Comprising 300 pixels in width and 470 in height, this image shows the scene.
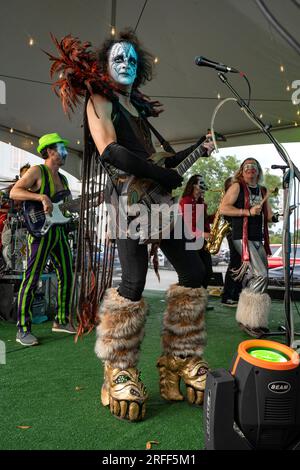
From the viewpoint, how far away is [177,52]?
4941 millimetres

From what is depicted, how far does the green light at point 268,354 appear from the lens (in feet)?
3.60

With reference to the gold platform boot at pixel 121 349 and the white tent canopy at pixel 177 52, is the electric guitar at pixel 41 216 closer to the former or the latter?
the gold platform boot at pixel 121 349

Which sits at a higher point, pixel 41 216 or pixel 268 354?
pixel 41 216

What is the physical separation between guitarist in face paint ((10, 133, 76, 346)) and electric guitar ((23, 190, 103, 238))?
4cm

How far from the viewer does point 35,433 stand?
138 cm

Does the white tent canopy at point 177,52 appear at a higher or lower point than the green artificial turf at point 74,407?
higher

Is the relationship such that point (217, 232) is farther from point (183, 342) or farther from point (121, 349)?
point (121, 349)

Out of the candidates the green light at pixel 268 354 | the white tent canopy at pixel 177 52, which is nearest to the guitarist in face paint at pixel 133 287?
the green light at pixel 268 354

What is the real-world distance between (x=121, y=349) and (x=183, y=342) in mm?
321

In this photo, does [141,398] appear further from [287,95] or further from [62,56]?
[287,95]

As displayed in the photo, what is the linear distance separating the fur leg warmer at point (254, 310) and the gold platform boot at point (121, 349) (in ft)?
5.96

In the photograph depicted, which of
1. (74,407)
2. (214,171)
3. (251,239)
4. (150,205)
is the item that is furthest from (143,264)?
(214,171)

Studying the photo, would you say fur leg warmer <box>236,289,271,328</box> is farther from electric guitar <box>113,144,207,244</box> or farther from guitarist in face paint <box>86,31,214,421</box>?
electric guitar <box>113,144,207,244</box>

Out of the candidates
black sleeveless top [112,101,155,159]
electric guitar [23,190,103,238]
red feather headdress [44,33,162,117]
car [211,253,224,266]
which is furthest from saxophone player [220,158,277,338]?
car [211,253,224,266]
